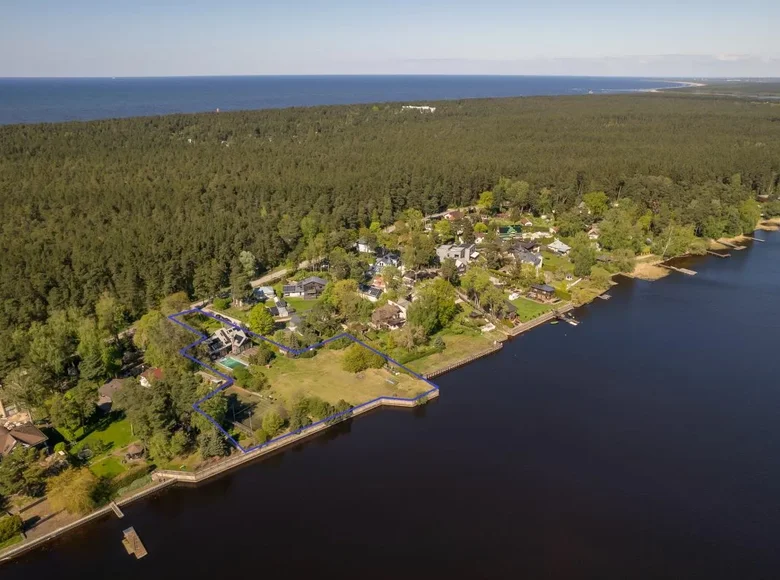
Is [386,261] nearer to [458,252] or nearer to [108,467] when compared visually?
[458,252]

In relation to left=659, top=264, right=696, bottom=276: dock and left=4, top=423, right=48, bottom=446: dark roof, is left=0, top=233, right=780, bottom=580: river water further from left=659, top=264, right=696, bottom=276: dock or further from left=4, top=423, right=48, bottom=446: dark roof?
left=659, top=264, right=696, bottom=276: dock

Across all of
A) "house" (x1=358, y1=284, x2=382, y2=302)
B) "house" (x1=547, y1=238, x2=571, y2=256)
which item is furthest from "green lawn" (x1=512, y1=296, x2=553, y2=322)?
"house" (x1=547, y1=238, x2=571, y2=256)

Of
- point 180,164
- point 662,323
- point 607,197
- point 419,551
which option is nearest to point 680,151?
point 607,197

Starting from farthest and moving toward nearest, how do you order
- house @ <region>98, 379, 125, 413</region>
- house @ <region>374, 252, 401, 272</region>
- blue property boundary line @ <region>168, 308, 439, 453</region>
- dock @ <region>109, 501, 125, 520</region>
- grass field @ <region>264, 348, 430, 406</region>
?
house @ <region>374, 252, 401, 272</region>, grass field @ <region>264, 348, 430, 406</region>, house @ <region>98, 379, 125, 413</region>, blue property boundary line @ <region>168, 308, 439, 453</region>, dock @ <region>109, 501, 125, 520</region>

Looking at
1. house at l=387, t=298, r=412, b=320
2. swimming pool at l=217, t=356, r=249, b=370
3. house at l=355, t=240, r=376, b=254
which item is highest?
house at l=355, t=240, r=376, b=254

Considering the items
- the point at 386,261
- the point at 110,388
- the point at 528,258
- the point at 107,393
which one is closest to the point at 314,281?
the point at 386,261

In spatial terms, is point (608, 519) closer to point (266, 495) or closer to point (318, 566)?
point (318, 566)
